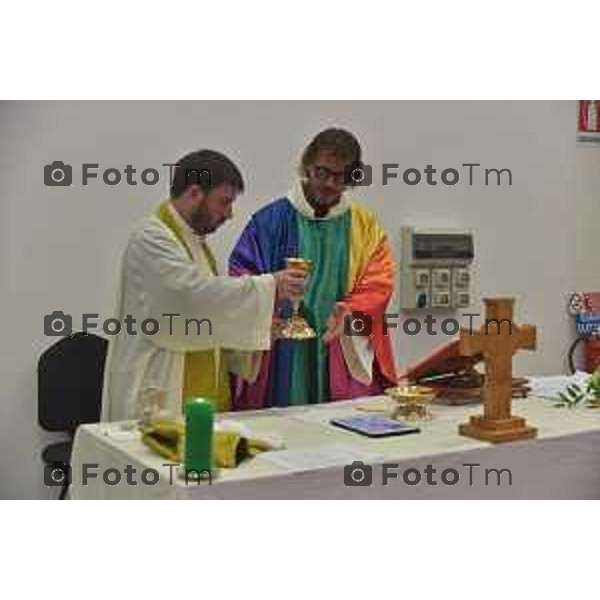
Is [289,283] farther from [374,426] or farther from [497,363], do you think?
[497,363]

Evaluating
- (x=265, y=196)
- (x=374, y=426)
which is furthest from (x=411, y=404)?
(x=265, y=196)

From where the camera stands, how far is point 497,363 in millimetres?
2213

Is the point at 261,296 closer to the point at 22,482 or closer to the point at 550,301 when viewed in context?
the point at 22,482

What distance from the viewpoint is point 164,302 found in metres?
2.76

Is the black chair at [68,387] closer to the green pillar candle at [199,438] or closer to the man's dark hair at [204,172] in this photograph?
the man's dark hair at [204,172]

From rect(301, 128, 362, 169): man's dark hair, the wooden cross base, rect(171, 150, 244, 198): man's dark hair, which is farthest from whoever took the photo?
rect(301, 128, 362, 169): man's dark hair

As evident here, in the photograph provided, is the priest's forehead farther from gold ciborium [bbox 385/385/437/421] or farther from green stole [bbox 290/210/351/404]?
gold ciborium [bbox 385/385/437/421]

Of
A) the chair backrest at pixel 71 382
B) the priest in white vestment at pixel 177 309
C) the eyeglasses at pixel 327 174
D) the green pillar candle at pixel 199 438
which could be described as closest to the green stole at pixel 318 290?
the eyeglasses at pixel 327 174

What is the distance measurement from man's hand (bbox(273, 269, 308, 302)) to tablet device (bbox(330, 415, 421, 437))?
61 cm

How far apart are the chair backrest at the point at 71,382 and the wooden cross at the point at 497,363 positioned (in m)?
1.16

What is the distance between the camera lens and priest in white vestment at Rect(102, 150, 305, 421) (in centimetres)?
278

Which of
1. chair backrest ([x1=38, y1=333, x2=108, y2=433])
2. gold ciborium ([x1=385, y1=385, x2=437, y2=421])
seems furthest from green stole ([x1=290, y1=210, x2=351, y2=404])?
gold ciborium ([x1=385, y1=385, x2=437, y2=421])

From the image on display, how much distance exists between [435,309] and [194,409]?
1773 millimetres

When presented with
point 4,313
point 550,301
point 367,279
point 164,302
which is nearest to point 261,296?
point 164,302
